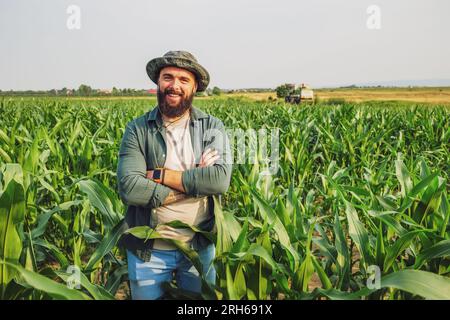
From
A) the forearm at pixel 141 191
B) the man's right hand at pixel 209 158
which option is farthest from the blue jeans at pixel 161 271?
the man's right hand at pixel 209 158

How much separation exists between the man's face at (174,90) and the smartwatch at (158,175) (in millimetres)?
225

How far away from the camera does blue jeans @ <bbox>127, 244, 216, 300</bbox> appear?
163 cm

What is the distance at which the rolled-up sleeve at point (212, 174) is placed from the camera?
1546 millimetres

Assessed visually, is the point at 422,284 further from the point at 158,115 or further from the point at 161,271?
the point at 158,115

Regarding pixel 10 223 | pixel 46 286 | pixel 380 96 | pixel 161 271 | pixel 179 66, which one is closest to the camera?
pixel 46 286

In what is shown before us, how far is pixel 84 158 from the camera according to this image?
371 cm

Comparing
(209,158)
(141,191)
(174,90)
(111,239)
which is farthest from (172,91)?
(111,239)

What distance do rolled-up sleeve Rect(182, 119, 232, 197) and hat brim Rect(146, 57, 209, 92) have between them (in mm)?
198

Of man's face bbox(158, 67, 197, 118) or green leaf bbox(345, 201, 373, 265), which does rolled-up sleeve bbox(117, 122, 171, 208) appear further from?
green leaf bbox(345, 201, 373, 265)

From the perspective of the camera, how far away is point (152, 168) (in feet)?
5.42

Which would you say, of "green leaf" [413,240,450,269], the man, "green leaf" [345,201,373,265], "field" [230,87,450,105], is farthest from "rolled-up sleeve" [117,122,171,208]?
"field" [230,87,450,105]

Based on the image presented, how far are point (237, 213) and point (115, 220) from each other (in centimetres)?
161

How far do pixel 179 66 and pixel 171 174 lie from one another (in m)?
0.42

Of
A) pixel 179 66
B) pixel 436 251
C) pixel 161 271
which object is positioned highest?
pixel 179 66
